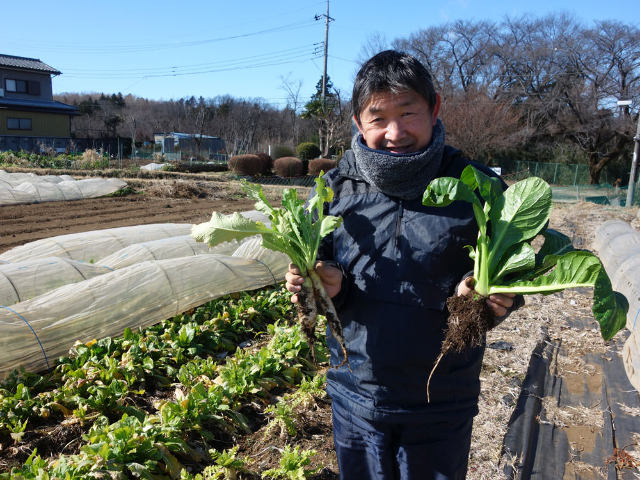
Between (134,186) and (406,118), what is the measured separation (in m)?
17.2

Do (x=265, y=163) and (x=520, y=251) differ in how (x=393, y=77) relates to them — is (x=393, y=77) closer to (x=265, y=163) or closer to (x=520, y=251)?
(x=520, y=251)

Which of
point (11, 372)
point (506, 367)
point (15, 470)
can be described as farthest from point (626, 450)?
point (11, 372)

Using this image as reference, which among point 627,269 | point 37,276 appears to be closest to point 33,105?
point 37,276

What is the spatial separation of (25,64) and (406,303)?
138 ft

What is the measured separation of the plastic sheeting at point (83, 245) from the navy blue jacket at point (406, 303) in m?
5.64

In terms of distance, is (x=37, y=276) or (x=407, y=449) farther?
(x=37, y=276)

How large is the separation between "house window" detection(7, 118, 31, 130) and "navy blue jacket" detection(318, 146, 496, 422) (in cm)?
3830

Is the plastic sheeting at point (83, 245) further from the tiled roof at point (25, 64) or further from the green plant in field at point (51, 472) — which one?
the tiled roof at point (25, 64)

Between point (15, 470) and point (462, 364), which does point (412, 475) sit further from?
point (15, 470)

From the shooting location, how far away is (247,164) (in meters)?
24.7

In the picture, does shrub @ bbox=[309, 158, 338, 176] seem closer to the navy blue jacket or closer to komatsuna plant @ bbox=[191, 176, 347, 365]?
komatsuna plant @ bbox=[191, 176, 347, 365]

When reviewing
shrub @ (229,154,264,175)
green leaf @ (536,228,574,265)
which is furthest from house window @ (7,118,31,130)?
green leaf @ (536,228,574,265)

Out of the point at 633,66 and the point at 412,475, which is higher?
the point at 633,66

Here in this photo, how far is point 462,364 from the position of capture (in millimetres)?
1722
